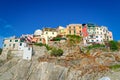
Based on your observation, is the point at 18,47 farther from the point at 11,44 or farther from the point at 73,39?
the point at 73,39

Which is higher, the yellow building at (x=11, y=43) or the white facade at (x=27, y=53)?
the yellow building at (x=11, y=43)

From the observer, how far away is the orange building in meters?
103

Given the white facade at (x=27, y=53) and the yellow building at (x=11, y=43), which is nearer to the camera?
the white facade at (x=27, y=53)

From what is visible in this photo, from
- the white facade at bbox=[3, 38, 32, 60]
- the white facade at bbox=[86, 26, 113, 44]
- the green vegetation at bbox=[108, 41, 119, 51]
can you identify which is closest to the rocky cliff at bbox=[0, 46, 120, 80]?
the white facade at bbox=[3, 38, 32, 60]

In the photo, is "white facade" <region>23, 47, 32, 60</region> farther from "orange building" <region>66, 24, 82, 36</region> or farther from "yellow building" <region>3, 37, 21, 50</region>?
"orange building" <region>66, 24, 82, 36</region>

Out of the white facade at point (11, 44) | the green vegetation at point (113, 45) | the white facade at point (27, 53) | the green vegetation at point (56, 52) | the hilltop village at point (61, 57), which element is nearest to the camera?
the hilltop village at point (61, 57)

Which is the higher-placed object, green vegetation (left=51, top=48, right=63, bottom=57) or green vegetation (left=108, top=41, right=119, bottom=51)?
green vegetation (left=108, top=41, right=119, bottom=51)

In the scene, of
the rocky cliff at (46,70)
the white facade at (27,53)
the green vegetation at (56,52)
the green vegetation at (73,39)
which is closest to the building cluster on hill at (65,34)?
the green vegetation at (73,39)

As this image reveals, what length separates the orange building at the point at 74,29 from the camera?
10303 cm

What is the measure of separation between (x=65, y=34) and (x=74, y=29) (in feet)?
16.7

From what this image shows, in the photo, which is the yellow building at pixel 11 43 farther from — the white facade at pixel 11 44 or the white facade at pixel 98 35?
the white facade at pixel 98 35

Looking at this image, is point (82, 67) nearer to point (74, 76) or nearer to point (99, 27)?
point (74, 76)

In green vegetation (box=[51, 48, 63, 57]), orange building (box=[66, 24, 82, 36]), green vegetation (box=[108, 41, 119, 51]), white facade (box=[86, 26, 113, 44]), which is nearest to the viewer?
green vegetation (box=[51, 48, 63, 57])

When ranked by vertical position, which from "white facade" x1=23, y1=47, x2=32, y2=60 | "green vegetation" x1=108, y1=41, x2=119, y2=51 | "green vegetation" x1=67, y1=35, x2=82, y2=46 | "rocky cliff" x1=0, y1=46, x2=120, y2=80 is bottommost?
"rocky cliff" x1=0, y1=46, x2=120, y2=80
